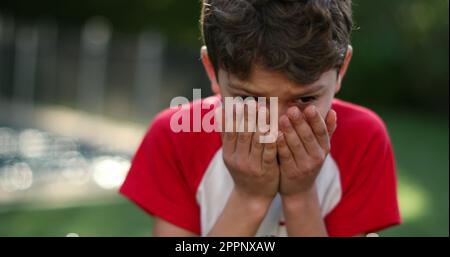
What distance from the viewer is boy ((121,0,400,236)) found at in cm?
214

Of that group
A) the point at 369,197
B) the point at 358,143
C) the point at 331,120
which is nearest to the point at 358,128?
the point at 358,143

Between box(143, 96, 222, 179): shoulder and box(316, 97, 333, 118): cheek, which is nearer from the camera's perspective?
box(316, 97, 333, 118): cheek

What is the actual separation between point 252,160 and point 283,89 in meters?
0.25

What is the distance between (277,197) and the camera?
99.7 inches

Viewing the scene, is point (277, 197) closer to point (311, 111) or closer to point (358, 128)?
point (358, 128)

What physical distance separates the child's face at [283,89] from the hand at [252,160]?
0.07 meters

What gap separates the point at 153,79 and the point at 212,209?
867 cm

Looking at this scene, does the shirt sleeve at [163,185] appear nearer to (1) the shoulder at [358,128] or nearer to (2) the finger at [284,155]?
(2) the finger at [284,155]

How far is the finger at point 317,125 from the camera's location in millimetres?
2061

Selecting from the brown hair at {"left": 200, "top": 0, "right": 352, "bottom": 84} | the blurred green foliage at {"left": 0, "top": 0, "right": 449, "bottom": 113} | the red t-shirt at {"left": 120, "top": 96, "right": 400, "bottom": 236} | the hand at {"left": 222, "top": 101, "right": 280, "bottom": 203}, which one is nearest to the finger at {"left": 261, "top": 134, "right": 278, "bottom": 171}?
the hand at {"left": 222, "top": 101, "right": 280, "bottom": 203}

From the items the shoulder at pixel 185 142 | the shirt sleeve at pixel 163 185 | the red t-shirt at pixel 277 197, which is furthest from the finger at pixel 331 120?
the shirt sleeve at pixel 163 185

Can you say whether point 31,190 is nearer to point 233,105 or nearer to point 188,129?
point 188,129

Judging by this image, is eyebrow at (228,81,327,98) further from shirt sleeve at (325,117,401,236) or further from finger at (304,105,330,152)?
shirt sleeve at (325,117,401,236)
